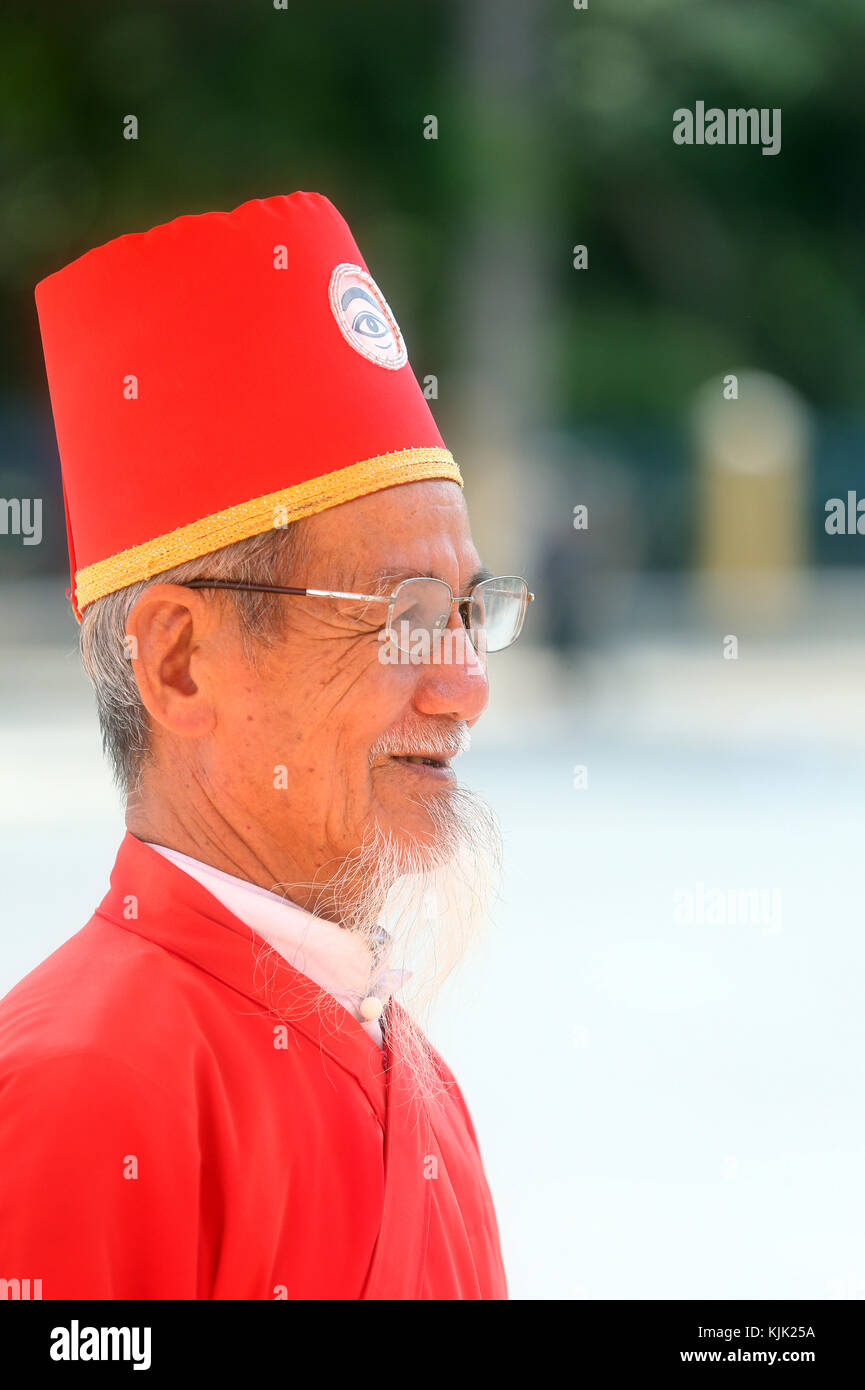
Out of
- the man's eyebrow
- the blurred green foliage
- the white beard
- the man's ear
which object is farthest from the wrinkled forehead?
the blurred green foliage

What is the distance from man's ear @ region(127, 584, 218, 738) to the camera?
138 cm

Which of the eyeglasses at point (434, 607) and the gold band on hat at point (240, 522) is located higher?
the gold band on hat at point (240, 522)

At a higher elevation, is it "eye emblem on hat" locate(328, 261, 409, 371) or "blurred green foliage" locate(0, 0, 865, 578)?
"blurred green foliage" locate(0, 0, 865, 578)

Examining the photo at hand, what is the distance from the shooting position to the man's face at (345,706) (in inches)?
55.6

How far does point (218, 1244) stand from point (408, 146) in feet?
61.1

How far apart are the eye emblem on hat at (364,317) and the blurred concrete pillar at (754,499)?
1502 centimetres

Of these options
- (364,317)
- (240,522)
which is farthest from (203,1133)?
(364,317)

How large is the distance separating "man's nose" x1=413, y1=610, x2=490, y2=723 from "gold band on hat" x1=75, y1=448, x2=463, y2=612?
0.16 metres

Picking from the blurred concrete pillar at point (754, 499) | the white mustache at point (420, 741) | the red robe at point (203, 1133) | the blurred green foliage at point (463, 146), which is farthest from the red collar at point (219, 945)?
the blurred concrete pillar at point (754, 499)

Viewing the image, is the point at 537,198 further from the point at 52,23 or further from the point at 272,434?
the point at 272,434

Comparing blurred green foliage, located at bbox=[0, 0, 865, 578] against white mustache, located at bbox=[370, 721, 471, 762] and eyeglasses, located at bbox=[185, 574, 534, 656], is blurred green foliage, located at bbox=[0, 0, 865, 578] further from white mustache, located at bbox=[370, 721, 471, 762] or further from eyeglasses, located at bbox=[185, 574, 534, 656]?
white mustache, located at bbox=[370, 721, 471, 762]

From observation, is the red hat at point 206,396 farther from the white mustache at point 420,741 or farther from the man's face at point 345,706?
the white mustache at point 420,741

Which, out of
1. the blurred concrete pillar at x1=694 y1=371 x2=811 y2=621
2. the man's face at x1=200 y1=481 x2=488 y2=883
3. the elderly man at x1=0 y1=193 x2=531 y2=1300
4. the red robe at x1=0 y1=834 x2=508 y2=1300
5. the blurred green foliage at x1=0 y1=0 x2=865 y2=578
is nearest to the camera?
the red robe at x1=0 y1=834 x2=508 y2=1300
